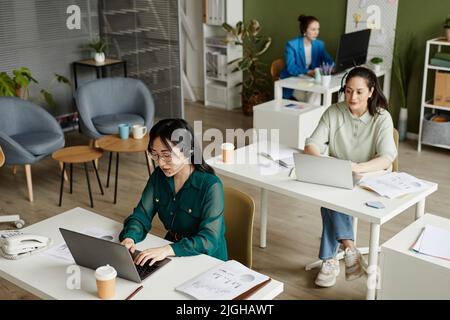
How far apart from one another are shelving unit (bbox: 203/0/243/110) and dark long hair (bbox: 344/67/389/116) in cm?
413

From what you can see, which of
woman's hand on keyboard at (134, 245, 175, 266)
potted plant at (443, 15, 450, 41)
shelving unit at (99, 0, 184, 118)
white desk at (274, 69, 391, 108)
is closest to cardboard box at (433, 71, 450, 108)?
potted plant at (443, 15, 450, 41)

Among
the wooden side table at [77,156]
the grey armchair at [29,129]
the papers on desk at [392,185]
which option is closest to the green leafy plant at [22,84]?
the grey armchair at [29,129]

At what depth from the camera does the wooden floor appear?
12.3 feet

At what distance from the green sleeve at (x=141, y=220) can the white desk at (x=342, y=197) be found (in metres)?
0.79

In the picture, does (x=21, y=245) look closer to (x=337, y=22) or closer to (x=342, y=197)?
(x=342, y=197)

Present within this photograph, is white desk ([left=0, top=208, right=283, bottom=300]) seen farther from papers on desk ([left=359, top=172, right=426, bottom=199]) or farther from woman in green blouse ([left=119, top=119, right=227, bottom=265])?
papers on desk ([left=359, top=172, right=426, bottom=199])

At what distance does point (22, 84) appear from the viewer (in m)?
6.01

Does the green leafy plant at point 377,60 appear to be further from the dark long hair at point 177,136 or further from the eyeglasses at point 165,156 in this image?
the eyeglasses at point 165,156

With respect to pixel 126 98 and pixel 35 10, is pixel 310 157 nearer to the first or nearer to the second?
pixel 126 98

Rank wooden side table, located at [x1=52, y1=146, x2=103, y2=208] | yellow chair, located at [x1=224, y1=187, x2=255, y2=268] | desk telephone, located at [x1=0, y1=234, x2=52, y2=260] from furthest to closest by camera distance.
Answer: wooden side table, located at [x1=52, y1=146, x2=103, y2=208], yellow chair, located at [x1=224, y1=187, x2=255, y2=268], desk telephone, located at [x1=0, y1=234, x2=52, y2=260]

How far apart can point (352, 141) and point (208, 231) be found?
1.36m

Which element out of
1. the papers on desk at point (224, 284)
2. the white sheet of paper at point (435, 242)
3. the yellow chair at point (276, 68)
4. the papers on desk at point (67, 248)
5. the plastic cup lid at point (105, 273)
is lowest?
the white sheet of paper at point (435, 242)

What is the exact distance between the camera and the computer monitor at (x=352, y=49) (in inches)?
232
